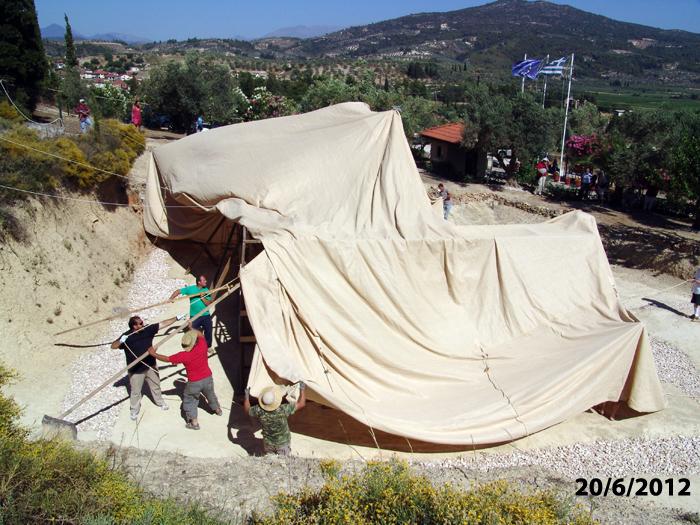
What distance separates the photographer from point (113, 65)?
7919cm

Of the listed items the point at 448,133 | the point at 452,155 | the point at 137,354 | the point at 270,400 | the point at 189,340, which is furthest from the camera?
the point at 448,133

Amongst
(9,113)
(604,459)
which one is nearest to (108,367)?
(604,459)

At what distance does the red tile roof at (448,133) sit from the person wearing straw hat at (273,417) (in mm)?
17441

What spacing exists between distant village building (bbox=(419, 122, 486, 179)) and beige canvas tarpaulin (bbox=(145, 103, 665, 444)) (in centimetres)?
1200

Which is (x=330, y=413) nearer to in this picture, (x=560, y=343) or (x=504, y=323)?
(x=504, y=323)

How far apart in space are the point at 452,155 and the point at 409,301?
52.0 ft

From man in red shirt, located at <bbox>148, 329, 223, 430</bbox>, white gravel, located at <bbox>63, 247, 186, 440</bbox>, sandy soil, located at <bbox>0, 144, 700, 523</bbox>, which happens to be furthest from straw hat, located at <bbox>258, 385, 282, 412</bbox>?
white gravel, located at <bbox>63, 247, 186, 440</bbox>

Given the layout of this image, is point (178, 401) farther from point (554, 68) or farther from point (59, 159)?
point (554, 68)

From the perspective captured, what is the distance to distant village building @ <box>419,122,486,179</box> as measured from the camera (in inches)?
906

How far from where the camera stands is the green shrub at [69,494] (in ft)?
14.4

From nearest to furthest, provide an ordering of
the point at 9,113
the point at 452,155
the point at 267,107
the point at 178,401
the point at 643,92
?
1. the point at 178,401
2. the point at 9,113
3. the point at 452,155
4. the point at 267,107
5. the point at 643,92

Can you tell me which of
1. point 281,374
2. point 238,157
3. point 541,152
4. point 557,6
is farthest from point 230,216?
point 557,6

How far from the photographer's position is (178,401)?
867 cm

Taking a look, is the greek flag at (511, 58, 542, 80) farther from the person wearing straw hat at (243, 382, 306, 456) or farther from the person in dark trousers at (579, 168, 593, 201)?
the person wearing straw hat at (243, 382, 306, 456)
